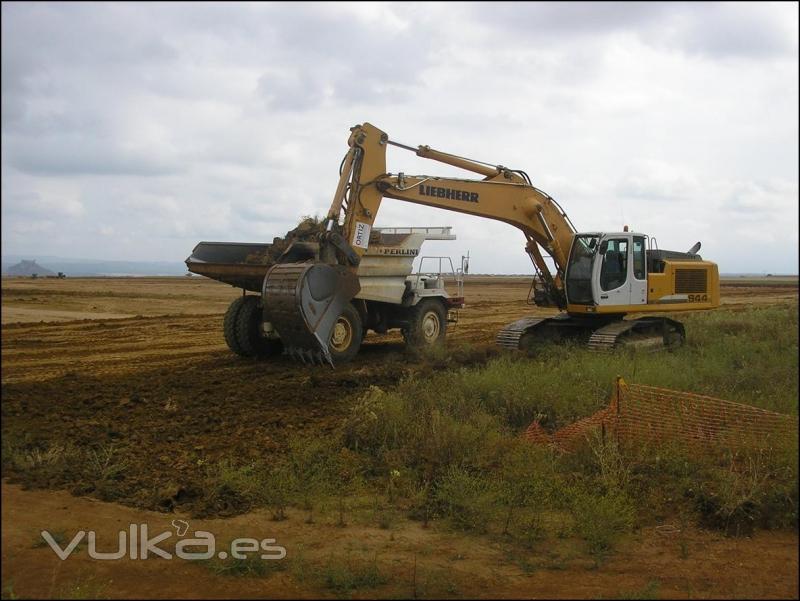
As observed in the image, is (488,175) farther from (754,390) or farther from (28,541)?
(28,541)

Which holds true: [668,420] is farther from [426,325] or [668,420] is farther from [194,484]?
[426,325]

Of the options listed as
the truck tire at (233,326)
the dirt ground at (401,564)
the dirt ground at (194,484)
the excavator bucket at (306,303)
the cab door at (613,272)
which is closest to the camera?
the dirt ground at (401,564)

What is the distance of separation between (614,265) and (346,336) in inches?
204

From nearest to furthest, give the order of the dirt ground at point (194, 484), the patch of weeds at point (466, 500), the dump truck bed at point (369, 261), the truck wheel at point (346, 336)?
the dirt ground at point (194, 484) < the patch of weeds at point (466, 500) < the truck wheel at point (346, 336) < the dump truck bed at point (369, 261)

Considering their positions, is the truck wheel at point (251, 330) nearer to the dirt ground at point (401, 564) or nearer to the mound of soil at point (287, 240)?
the mound of soil at point (287, 240)

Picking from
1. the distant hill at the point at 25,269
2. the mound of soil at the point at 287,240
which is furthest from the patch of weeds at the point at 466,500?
the mound of soil at the point at 287,240

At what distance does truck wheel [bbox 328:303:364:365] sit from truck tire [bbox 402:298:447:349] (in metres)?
1.96

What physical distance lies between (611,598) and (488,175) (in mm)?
11181

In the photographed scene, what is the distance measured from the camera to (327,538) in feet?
18.3

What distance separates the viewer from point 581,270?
1407cm

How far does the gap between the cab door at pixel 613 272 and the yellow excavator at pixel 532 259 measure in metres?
0.02

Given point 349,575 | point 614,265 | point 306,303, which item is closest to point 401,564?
point 349,575

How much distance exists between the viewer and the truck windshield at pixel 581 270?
13930 millimetres

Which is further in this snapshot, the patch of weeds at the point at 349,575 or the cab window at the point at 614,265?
the cab window at the point at 614,265
